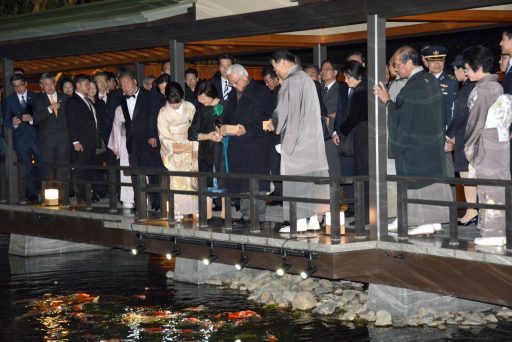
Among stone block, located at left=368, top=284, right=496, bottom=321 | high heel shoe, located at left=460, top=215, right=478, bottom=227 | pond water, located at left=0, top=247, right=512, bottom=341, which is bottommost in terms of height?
pond water, located at left=0, top=247, right=512, bottom=341

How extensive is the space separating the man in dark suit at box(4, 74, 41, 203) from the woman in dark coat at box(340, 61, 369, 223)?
21.2ft

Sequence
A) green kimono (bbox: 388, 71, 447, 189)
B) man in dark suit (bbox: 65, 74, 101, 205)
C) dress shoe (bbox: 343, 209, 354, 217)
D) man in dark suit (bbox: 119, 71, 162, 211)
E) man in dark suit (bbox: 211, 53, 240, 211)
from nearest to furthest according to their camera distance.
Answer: green kimono (bbox: 388, 71, 447, 189), man in dark suit (bbox: 211, 53, 240, 211), dress shoe (bbox: 343, 209, 354, 217), man in dark suit (bbox: 119, 71, 162, 211), man in dark suit (bbox: 65, 74, 101, 205)

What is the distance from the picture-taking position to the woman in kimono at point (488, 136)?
31.3 ft

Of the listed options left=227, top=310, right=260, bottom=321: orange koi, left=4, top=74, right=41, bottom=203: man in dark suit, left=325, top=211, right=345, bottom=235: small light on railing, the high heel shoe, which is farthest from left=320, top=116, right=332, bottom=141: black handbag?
left=4, top=74, right=41, bottom=203: man in dark suit

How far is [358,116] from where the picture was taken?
11.2 meters

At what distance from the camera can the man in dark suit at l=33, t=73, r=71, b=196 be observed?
15867 millimetres

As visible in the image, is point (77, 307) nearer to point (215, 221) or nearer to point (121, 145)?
point (215, 221)

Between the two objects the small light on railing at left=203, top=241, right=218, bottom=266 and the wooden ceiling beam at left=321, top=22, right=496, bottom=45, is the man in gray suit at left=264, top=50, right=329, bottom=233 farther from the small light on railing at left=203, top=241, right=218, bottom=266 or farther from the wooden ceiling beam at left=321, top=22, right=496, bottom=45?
the wooden ceiling beam at left=321, top=22, right=496, bottom=45

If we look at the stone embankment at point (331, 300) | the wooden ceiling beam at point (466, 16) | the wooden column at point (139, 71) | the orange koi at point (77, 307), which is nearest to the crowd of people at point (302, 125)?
the wooden ceiling beam at point (466, 16)

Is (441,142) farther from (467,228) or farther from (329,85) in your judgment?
(329,85)

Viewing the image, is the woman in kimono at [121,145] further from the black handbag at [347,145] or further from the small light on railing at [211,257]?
the black handbag at [347,145]

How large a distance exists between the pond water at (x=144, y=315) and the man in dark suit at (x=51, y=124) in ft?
6.32

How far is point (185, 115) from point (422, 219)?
145 inches

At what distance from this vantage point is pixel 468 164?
10.5 m
